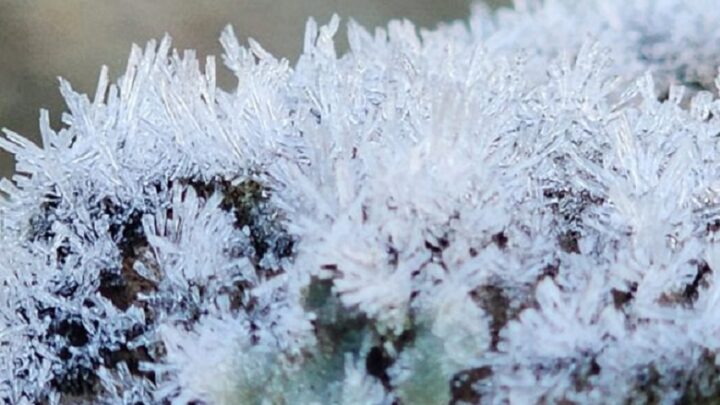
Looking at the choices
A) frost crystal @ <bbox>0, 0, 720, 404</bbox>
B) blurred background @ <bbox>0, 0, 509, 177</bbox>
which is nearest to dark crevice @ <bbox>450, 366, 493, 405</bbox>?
frost crystal @ <bbox>0, 0, 720, 404</bbox>

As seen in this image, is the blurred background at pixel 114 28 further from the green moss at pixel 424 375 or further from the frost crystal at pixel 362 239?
the green moss at pixel 424 375

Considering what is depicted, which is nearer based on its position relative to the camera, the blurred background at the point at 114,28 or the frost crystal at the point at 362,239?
the frost crystal at the point at 362,239

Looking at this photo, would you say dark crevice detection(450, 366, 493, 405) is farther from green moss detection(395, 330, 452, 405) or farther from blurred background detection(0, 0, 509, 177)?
blurred background detection(0, 0, 509, 177)

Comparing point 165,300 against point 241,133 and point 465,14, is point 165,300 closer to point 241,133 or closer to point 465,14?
point 241,133

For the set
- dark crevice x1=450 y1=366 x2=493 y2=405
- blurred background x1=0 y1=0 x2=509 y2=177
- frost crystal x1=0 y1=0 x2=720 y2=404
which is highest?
blurred background x1=0 y1=0 x2=509 y2=177

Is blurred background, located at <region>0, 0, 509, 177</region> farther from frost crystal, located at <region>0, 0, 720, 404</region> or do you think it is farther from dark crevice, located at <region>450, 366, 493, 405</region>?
dark crevice, located at <region>450, 366, 493, 405</region>

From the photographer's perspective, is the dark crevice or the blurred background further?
the blurred background

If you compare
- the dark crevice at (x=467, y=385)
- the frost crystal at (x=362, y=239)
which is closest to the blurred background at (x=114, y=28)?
the frost crystal at (x=362, y=239)

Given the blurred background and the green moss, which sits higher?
the blurred background
